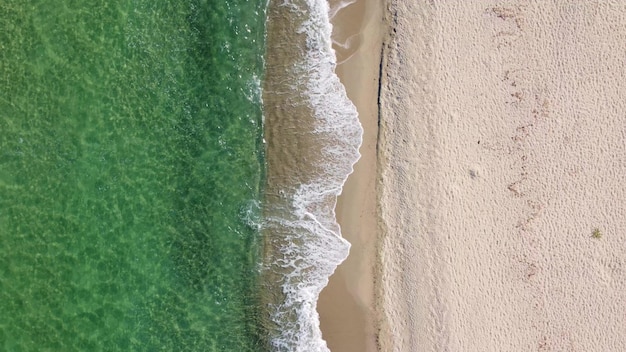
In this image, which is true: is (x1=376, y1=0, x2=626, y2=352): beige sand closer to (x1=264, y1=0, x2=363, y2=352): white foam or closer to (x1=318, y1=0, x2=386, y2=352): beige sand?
(x1=318, y1=0, x2=386, y2=352): beige sand

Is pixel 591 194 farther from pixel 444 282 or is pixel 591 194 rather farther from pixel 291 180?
pixel 291 180

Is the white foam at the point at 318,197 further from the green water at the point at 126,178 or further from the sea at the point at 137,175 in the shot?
the green water at the point at 126,178

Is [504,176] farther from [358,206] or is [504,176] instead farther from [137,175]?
[137,175]

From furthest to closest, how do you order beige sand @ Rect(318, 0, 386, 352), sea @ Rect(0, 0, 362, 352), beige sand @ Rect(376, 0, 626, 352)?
sea @ Rect(0, 0, 362, 352) → beige sand @ Rect(318, 0, 386, 352) → beige sand @ Rect(376, 0, 626, 352)

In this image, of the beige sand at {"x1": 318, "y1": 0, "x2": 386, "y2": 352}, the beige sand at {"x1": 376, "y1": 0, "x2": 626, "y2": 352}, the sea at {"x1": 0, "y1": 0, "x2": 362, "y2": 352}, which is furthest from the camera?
the sea at {"x1": 0, "y1": 0, "x2": 362, "y2": 352}

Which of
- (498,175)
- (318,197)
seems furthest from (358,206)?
(498,175)

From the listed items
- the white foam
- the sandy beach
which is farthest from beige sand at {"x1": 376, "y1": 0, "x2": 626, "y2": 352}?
the white foam
